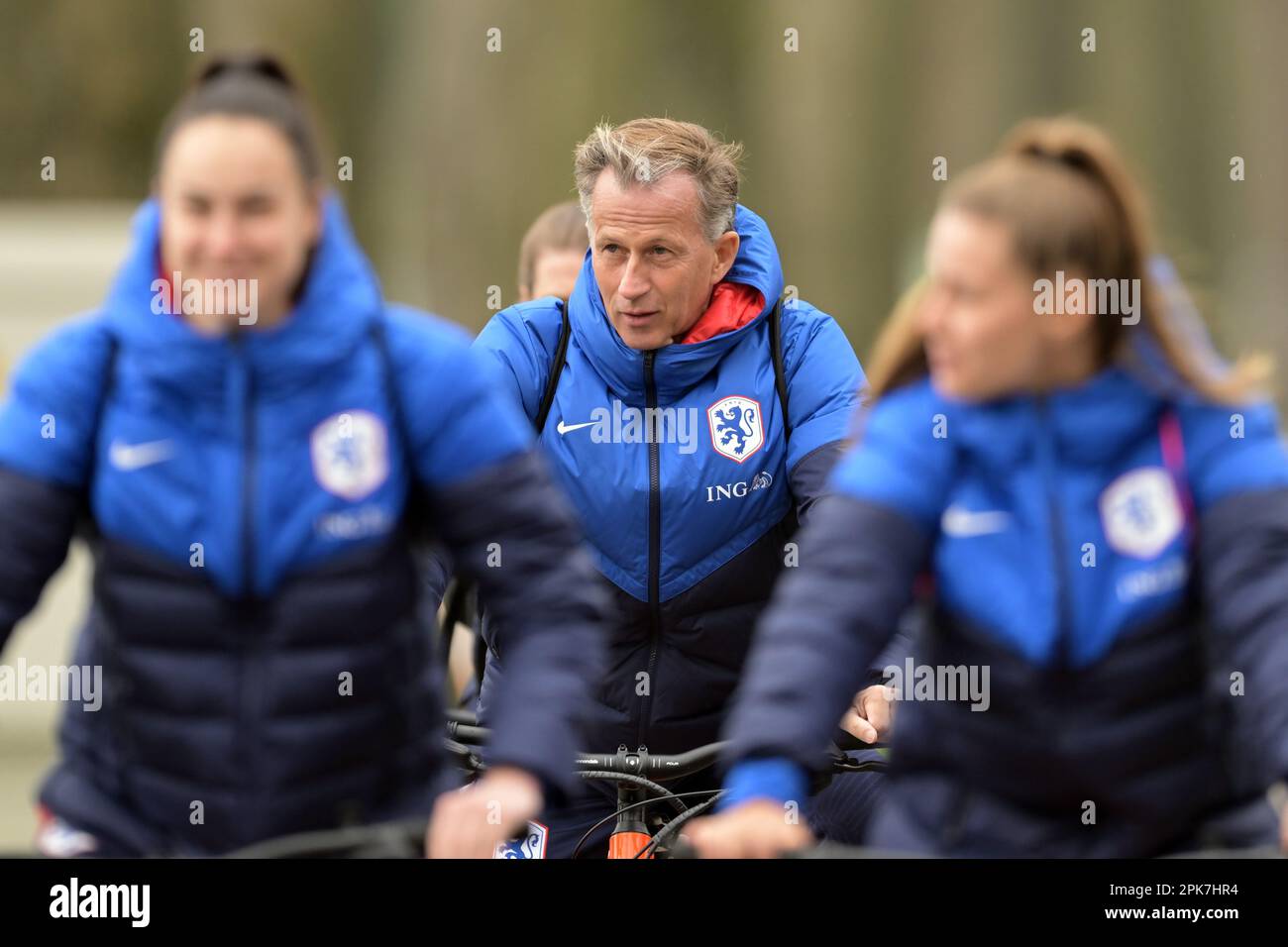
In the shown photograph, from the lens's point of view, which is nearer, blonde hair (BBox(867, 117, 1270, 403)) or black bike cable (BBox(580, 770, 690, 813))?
blonde hair (BBox(867, 117, 1270, 403))

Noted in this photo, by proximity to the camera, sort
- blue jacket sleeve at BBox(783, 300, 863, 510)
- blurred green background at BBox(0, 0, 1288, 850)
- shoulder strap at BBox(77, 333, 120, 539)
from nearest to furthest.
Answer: shoulder strap at BBox(77, 333, 120, 539) < blue jacket sleeve at BBox(783, 300, 863, 510) < blurred green background at BBox(0, 0, 1288, 850)

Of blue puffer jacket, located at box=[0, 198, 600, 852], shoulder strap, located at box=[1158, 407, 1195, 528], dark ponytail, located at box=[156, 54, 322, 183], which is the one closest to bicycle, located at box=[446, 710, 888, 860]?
blue puffer jacket, located at box=[0, 198, 600, 852]

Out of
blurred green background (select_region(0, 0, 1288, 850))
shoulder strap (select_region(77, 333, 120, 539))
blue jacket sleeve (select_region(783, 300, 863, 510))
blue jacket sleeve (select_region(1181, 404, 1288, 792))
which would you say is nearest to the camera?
blue jacket sleeve (select_region(1181, 404, 1288, 792))

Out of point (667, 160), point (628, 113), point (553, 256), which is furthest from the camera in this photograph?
point (628, 113)

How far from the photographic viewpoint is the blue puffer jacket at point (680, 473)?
13.6ft

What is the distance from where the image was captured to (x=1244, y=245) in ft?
34.9

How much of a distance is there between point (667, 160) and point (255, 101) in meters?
1.84

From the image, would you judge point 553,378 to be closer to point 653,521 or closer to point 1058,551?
point 653,521

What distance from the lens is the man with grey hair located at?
4.15m

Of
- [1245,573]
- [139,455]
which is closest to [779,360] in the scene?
[1245,573]

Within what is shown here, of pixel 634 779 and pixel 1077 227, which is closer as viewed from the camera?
pixel 1077 227

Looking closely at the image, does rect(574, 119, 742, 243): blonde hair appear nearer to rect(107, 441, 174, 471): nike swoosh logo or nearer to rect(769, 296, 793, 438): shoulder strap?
rect(769, 296, 793, 438): shoulder strap

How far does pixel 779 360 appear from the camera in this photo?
4215 mm

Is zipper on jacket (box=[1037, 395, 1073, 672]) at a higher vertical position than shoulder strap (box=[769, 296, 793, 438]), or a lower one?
lower
